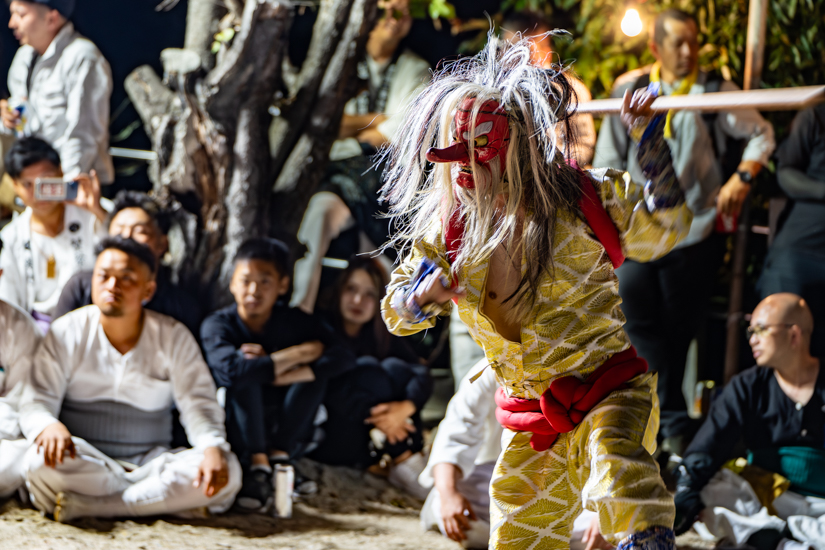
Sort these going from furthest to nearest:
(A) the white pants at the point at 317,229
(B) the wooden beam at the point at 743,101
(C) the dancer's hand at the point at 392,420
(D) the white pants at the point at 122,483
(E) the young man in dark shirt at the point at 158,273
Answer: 1. (A) the white pants at the point at 317,229
2. (C) the dancer's hand at the point at 392,420
3. (E) the young man in dark shirt at the point at 158,273
4. (D) the white pants at the point at 122,483
5. (B) the wooden beam at the point at 743,101

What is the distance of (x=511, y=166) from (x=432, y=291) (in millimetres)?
420

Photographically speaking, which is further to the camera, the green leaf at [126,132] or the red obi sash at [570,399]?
the green leaf at [126,132]

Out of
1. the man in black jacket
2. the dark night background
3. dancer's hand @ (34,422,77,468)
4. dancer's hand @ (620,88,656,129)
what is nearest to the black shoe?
dancer's hand @ (34,422,77,468)

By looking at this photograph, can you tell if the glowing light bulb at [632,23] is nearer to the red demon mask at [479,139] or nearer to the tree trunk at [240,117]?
the tree trunk at [240,117]

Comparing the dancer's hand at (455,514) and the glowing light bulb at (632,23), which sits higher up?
the glowing light bulb at (632,23)

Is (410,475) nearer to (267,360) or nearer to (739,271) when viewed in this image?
(267,360)

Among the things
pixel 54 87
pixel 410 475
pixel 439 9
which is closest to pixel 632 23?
pixel 439 9

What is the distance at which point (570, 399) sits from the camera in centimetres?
221

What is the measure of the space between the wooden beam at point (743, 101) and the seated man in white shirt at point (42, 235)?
2.76 metres

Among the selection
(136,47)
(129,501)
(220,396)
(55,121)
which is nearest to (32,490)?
(129,501)

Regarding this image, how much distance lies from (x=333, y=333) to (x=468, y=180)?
2.39 metres

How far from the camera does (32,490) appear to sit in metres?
3.49

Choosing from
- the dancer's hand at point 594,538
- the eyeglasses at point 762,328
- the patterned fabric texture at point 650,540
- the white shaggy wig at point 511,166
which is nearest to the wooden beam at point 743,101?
the white shaggy wig at point 511,166

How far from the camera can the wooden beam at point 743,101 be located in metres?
Answer: 2.06
